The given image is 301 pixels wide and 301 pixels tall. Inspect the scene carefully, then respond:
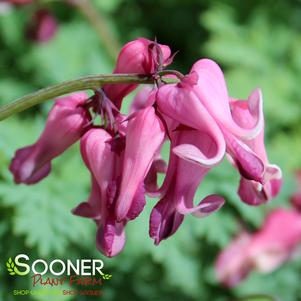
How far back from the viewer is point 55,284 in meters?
2.93

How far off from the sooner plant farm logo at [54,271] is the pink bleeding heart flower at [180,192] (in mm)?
897

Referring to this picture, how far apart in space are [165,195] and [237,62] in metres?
2.85

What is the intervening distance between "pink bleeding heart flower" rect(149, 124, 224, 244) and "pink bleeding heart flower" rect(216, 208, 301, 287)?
1755mm

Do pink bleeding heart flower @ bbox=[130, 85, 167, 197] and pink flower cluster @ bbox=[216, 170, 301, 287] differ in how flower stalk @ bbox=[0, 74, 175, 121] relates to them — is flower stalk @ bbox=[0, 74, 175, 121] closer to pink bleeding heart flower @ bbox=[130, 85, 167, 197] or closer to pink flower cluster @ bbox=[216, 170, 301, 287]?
pink bleeding heart flower @ bbox=[130, 85, 167, 197]

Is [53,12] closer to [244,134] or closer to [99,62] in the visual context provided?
[99,62]

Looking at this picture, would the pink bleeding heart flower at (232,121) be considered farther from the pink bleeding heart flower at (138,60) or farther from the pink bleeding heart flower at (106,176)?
the pink bleeding heart flower at (106,176)

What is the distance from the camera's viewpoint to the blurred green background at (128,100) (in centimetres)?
300

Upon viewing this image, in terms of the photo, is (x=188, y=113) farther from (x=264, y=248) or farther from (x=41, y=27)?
(x=41, y=27)

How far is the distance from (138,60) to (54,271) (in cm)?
122

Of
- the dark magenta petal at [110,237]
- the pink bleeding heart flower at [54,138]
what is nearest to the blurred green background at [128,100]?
the pink bleeding heart flower at [54,138]

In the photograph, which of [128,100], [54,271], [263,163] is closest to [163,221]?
[263,163]

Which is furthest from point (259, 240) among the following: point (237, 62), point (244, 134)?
point (244, 134)

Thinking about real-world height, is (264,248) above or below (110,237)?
above

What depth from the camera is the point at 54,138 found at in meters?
2.34
